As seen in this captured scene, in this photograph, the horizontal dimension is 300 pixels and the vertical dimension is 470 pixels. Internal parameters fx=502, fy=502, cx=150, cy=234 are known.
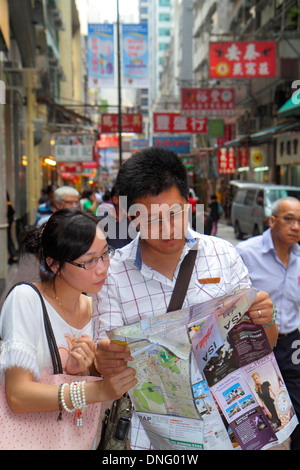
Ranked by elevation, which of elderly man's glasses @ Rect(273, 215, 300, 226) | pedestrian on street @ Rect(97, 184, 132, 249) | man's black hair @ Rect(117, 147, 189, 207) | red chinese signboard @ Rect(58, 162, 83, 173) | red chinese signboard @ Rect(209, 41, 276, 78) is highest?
red chinese signboard @ Rect(209, 41, 276, 78)

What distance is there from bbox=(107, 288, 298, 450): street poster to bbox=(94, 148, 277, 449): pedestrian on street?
0.16 metres

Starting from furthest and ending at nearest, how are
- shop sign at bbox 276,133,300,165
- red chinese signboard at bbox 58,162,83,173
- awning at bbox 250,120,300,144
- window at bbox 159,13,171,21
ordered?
window at bbox 159,13,171,21, red chinese signboard at bbox 58,162,83,173, shop sign at bbox 276,133,300,165, awning at bbox 250,120,300,144

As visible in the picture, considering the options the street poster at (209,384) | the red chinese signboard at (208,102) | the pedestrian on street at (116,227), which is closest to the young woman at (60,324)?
the street poster at (209,384)

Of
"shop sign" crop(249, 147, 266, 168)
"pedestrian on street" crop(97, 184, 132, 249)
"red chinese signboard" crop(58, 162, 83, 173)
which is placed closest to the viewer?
"pedestrian on street" crop(97, 184, 132, 249)

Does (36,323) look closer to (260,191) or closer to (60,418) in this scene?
(60,418)

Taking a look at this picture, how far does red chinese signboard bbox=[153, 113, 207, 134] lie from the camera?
20.9m

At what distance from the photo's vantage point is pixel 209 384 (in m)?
1.61

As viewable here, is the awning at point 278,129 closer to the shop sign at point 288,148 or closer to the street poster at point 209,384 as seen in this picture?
the shop sign at point 288,148

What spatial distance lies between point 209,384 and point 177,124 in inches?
787

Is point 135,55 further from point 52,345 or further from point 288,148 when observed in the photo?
point 52,345

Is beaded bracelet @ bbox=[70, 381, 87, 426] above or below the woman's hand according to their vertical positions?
below

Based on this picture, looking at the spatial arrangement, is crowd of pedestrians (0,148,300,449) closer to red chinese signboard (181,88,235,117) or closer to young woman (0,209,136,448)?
young woman (0,209,136,448)

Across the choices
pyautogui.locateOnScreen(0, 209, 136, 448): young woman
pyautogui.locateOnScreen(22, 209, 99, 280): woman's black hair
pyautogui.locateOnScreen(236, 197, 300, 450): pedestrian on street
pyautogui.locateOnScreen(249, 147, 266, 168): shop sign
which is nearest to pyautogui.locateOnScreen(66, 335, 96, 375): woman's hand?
pyautogui.locateOnScreen(0, 209, 136, 448): young woman
